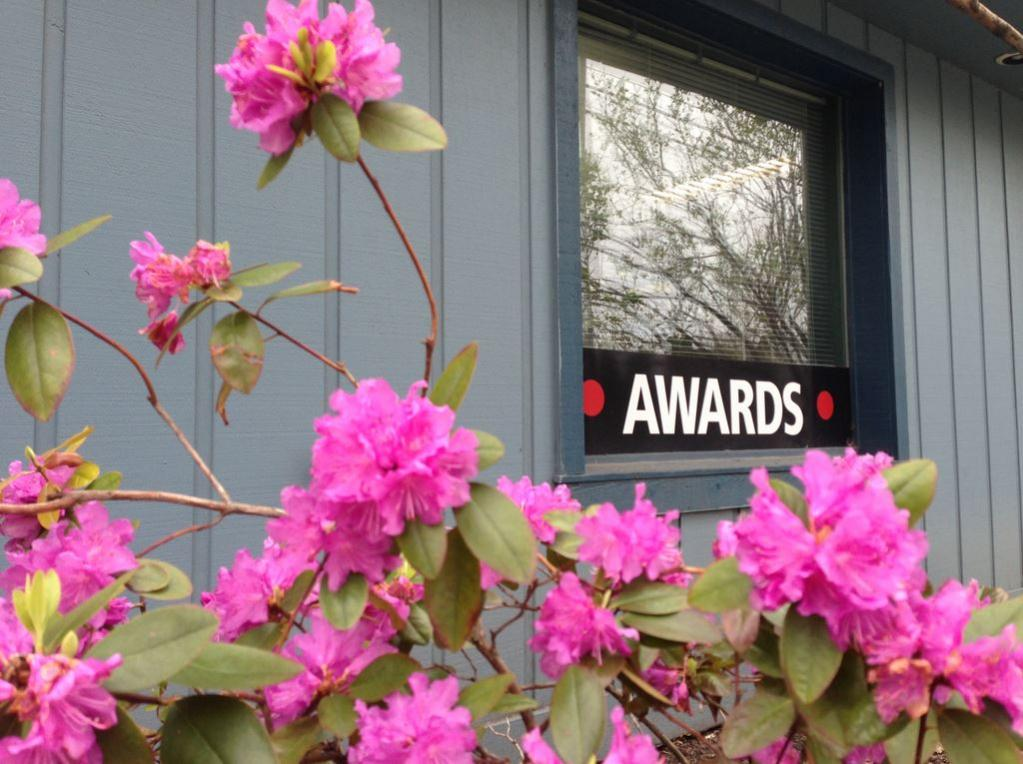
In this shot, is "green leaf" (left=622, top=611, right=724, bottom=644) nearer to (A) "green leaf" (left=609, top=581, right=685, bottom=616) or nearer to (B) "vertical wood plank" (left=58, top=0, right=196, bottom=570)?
(A) "green leaf" (left=609, top=581, right=685, bottom=616)

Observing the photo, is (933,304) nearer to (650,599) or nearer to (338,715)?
(650,599)

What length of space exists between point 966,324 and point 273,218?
103 inches

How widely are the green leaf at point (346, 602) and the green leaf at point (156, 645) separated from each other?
0.09m

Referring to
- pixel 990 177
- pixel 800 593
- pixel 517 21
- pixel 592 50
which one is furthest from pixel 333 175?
pixel 990 177

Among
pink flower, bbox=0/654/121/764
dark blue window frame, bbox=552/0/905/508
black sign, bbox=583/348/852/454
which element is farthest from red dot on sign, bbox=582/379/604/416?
pink flower, bbox=0/654/121/764

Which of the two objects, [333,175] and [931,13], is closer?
[333,175]

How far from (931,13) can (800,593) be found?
2.98 metres

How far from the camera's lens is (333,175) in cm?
182

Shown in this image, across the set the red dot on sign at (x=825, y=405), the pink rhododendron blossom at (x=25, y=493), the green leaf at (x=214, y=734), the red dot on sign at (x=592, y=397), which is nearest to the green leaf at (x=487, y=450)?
the green leaf at (x=214, y=734)

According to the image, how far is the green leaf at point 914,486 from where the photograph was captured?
0.56 m

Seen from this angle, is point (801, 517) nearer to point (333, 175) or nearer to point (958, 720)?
point (958, 720)

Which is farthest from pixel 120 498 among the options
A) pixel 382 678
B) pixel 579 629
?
pixel 579 629

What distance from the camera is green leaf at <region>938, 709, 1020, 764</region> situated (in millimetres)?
519

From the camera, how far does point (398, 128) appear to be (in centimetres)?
68
